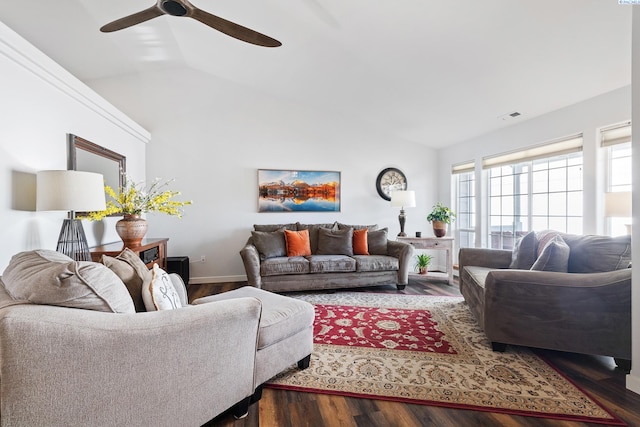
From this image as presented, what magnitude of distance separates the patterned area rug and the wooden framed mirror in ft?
8.64

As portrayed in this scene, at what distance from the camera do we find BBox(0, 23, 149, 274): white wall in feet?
6.31

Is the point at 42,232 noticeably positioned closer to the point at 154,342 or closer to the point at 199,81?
the point at 154,342

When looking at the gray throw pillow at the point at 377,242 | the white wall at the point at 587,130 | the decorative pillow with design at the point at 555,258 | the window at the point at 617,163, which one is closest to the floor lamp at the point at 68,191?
the gray throw pillow at the point at 377,242

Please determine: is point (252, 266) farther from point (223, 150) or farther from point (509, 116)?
point (509, 116)

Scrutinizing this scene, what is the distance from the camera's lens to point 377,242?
14.1 feet

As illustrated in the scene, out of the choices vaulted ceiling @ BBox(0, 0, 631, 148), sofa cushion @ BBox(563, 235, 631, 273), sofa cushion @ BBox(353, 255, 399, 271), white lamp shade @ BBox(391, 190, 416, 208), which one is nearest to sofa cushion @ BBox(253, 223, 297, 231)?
sofa cushion @ BBox(353, 255, 399, 271)

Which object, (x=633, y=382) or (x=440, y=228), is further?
(x=440, y=228)

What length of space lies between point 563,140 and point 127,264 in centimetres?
433

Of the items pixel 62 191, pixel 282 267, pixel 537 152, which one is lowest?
pixel 282 267

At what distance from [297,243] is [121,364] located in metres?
3.01

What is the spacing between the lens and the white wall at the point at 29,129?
1923 millimetres

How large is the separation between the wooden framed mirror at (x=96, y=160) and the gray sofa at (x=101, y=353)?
1.72 m

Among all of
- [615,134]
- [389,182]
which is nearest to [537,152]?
[615,134]

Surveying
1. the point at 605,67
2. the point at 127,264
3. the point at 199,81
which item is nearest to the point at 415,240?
the point at 605,67
